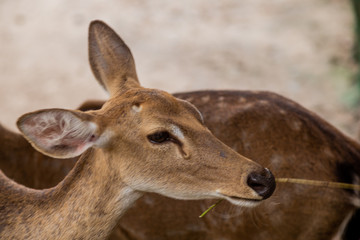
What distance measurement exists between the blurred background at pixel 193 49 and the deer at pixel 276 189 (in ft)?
11.3

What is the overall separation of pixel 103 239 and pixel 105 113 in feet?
2.26

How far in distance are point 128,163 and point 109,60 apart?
2.88 ft

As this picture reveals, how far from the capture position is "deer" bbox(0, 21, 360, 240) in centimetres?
381

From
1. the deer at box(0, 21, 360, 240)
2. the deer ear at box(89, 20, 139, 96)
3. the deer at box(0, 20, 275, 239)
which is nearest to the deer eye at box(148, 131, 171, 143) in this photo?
the deer at box(0, 20, 275, 239)

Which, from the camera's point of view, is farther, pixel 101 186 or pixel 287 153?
pixel 287 153

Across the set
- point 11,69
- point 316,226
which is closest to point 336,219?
point 316,226

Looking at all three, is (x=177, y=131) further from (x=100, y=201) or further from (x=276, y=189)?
(x=276, y=189)

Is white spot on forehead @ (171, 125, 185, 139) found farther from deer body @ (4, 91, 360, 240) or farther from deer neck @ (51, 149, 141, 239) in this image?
deer body @ (4, 91, 360, 240)

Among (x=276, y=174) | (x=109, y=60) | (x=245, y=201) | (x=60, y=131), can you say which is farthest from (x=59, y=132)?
(x=276, y=174)

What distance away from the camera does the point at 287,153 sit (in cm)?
394

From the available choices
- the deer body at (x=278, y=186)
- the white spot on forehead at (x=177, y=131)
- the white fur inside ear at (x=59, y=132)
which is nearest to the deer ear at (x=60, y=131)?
the white fur inside ear at (x=59, y=132)

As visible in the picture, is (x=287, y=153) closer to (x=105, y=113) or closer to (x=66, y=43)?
(x=105, y=113)

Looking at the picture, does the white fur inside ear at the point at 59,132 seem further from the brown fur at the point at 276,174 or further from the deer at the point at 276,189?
the brown fur at the point at 276,174

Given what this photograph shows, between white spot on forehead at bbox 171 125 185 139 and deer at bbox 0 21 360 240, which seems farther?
deer at bbox 0 21 360 240
